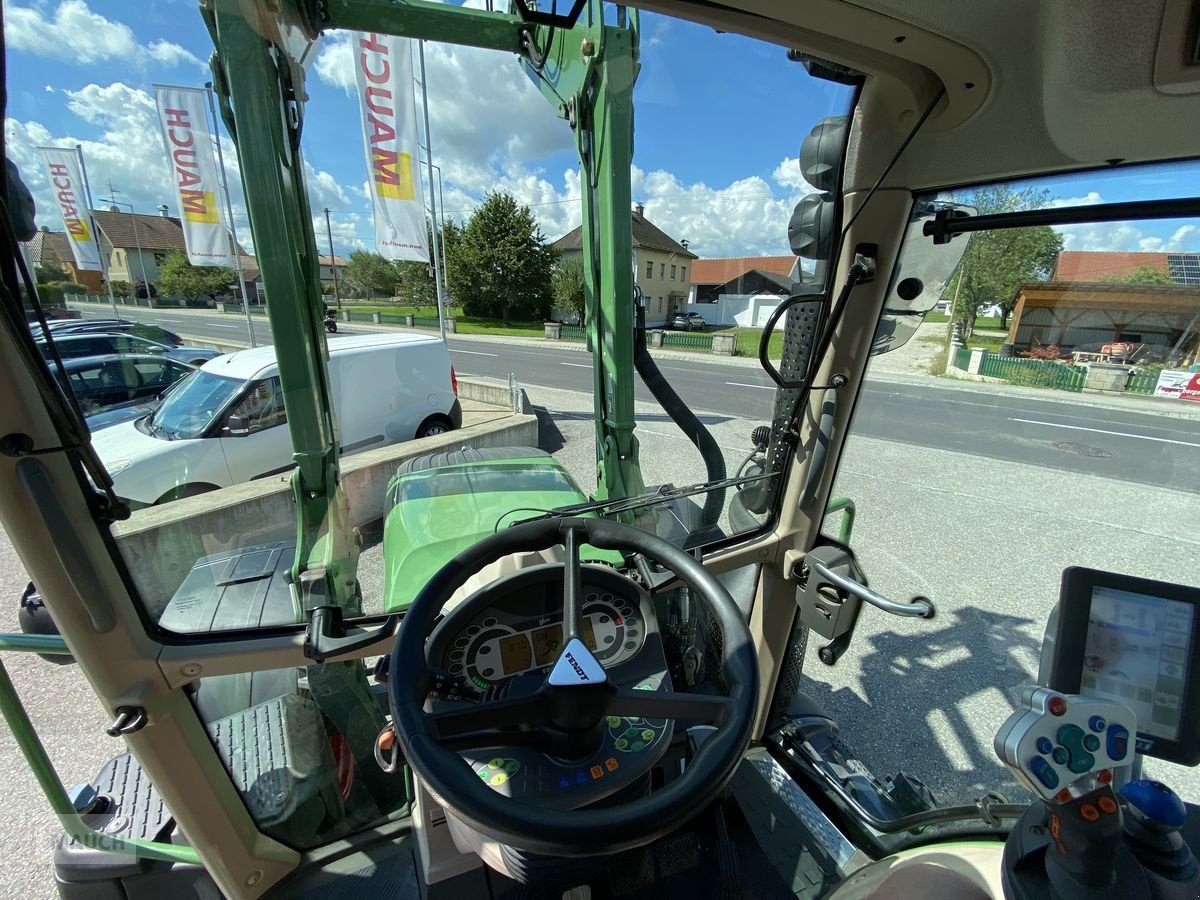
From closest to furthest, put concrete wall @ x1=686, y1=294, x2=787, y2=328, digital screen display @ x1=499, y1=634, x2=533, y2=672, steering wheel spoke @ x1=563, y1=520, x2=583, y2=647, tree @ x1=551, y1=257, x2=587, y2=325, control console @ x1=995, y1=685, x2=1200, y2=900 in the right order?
control console @ x1=995, y1=685, x2=1200, y2=900, steering wheel spoke @ x1=563, y1=520, x2=583, y2=647, digital screen display @ x1=499, y1=634, x2=533, y2=672, concrete wall @ x1=686, y1=294, x2=787, y2=328, tree @ x1=551, y1=257, x2=587, y2=325

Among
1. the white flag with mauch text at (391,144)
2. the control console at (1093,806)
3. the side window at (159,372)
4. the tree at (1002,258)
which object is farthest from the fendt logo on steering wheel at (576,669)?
the white flag with mauch text at (391,144)

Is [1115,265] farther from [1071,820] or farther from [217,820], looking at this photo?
[217,820]

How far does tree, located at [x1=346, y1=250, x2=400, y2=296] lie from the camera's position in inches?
95.9

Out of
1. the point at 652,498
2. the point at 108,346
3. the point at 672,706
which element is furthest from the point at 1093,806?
the point at 108,346

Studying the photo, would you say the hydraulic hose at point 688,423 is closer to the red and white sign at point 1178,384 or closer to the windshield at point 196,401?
the red and white sign at point 1178,384

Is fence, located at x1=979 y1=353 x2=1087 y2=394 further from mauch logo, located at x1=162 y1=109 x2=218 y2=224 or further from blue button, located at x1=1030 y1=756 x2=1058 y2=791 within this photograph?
mauch logo, located at x1=162 y1=109 x2=218 y2=224

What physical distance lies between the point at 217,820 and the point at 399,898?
2.12 ft

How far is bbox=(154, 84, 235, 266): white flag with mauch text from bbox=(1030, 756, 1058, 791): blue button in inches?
100

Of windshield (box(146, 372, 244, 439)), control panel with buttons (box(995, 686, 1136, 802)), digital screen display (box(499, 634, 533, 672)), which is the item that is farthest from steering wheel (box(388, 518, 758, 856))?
windshield (box(146, 372, 244, 439))

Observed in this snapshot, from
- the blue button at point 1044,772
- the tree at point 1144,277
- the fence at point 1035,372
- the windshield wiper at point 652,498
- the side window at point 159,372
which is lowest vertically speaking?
the blue button at point 1044,772

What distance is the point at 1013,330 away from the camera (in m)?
1.24

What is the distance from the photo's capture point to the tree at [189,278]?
5.82 ft

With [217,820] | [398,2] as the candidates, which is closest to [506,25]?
[398,2]

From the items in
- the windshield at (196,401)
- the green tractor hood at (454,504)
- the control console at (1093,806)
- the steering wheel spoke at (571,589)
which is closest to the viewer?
the control console at (1093,806)
